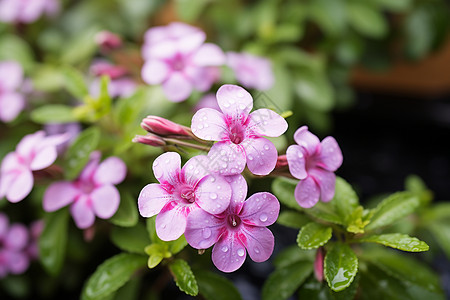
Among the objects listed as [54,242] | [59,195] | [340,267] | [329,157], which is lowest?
[54,242]

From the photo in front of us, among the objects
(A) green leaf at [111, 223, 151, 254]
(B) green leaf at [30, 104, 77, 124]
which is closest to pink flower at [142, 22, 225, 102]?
(B) green leaf at [30, 104, 77, 124]

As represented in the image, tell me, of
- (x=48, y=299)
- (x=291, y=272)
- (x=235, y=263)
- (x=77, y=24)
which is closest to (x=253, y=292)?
(x=291, y=272)

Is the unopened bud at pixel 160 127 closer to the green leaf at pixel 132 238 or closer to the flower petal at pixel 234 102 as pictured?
the flower petal at pixel 234 102

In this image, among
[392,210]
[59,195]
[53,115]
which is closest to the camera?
[392,210]

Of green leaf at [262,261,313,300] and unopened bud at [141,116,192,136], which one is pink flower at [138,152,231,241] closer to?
unopened bud at [141,116,192,136]

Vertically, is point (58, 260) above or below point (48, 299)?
above

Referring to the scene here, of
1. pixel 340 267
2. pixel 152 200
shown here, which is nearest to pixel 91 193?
pixel 152 200

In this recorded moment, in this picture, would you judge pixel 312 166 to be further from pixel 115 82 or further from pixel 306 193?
pixel 115 82

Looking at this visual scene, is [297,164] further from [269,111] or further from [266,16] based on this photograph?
[266,16]
